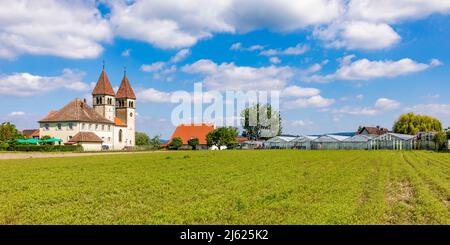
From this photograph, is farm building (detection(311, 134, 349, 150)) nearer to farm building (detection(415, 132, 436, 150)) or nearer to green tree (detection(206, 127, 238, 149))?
farm building (detection(415, 132, 436, 150))

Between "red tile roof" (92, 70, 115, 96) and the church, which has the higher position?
"red tile roof" (92, 70, 115, 96)

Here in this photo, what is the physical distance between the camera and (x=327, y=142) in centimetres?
8625

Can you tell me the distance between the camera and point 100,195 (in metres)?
11.4

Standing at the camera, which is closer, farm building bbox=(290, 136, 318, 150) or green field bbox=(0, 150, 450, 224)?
green field bbox=(0, 150, 450, 224)

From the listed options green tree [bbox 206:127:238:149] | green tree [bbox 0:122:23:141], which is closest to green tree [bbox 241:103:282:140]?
green tree [bbox 206:127:238:149]

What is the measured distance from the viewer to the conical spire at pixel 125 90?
95.8 meters

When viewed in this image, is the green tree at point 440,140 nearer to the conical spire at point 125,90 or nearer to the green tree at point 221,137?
the green tree at point 221,137

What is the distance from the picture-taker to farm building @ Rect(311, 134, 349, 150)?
8428cm

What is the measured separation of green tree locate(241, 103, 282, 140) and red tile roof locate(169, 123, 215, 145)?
11.6 meters

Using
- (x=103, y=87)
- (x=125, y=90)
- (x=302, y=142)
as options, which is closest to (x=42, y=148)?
(x=103, y=87)

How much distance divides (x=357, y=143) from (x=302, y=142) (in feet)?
50.6

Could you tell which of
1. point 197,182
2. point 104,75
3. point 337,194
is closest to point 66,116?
point 104,75

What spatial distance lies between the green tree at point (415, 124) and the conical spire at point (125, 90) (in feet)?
245
